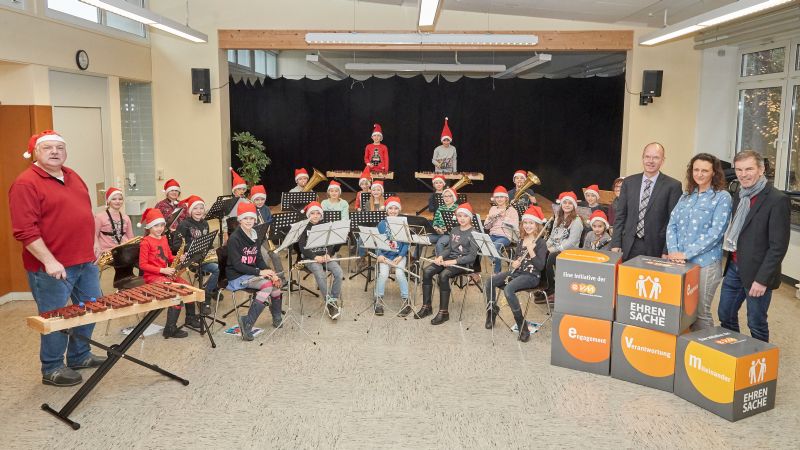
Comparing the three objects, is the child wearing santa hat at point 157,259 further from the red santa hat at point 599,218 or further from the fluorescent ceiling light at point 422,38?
the fluorescent ceiling light at point 422,38

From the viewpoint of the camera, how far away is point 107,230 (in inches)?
273

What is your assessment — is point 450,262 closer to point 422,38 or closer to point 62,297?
point 62,297

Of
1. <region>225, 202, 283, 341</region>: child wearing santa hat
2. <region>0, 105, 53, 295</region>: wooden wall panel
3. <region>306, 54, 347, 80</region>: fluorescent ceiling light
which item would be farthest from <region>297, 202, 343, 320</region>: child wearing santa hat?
<region>306, 54, 347, 80</region>: fluorescent ceiling light

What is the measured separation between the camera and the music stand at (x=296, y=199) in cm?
904


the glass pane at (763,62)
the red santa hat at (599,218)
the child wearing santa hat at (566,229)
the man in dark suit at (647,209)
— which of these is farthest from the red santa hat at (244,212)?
the glass pane at (763,62)

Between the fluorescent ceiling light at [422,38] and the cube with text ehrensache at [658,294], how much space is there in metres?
5.23

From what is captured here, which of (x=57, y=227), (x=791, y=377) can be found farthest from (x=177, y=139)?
(x=791, y=377)

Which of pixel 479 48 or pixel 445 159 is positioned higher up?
pixel 479 48

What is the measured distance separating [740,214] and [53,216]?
211 inches

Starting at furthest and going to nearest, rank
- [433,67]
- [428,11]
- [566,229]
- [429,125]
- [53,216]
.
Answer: [429,125] < [433,67] < [566,229] < [428,11] < [53,216]

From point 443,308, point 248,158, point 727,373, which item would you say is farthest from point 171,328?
point 248,158

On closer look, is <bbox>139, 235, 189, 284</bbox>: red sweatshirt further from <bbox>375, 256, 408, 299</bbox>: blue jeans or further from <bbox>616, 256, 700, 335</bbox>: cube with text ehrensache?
<bbox>616, 256, 700, 335</bbox>: cube with text ehrensache

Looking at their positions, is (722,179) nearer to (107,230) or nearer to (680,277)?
(680,277)

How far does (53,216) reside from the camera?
482 centimetres
